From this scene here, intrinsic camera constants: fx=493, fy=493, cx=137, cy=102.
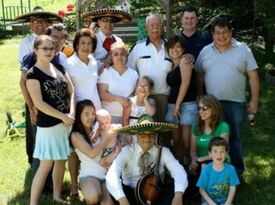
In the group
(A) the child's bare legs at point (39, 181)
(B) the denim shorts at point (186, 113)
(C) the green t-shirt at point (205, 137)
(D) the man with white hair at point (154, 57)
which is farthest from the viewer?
(B) the denim shorts at point (186, 113)

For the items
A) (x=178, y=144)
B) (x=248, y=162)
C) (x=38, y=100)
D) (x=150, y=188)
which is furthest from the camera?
(x=248, y=162)

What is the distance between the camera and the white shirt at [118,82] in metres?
4.92

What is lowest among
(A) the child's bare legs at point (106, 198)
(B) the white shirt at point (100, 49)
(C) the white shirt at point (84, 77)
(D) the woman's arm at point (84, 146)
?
Answer: (A) the child's bare legs at point (106, 198)

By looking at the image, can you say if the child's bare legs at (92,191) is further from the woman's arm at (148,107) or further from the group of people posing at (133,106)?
the woman's arm at (148,107)

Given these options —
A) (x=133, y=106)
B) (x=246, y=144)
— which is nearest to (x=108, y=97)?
(x=133, y=106)

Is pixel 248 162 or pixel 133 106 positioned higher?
pixel 133 106

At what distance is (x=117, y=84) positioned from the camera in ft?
16.2

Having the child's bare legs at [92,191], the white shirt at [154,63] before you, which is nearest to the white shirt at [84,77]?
the white shirt at [154,63]

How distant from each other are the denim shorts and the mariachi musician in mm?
604

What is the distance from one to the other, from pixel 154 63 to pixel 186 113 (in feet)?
2.02

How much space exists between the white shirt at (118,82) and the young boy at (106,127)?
23 centimetres

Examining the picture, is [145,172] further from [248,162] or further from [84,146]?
[248,162]

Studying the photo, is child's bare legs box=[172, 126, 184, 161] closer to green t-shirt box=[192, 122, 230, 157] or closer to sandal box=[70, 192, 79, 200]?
green t-shirt box=[192, 122, 230, 157]

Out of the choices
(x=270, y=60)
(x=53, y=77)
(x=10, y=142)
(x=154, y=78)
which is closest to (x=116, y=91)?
(x=154, y=78)
